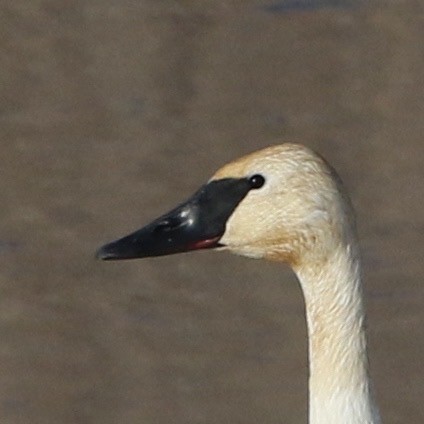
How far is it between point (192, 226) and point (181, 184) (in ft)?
12.2

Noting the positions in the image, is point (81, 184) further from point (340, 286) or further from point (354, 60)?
point (340, 286)

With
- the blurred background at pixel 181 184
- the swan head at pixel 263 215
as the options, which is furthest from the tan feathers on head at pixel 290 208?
the blurred background at pixel 181 184

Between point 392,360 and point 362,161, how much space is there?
158 cm

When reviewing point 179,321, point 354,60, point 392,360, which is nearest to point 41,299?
point 179,321

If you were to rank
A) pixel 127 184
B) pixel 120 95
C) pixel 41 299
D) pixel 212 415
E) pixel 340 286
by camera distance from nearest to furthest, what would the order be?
pixel 340 286, pixel 212 415, pixel 41 299, pixel 127 184, pixel 120 95

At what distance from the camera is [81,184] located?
10953mm

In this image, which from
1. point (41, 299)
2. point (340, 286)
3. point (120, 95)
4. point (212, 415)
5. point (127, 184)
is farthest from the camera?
point (120, 95)

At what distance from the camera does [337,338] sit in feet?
23.2

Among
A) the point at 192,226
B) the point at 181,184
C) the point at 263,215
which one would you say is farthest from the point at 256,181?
the point at 181,184

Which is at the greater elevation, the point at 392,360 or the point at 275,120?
the point at 275,120

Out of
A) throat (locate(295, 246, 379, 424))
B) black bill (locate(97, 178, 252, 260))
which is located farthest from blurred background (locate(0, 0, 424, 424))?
throat (locate(295, 246, 379, 424))

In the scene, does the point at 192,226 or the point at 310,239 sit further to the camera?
the point at 192,226

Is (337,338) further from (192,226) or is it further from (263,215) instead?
(192,226)

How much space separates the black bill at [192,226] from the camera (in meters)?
7.11
